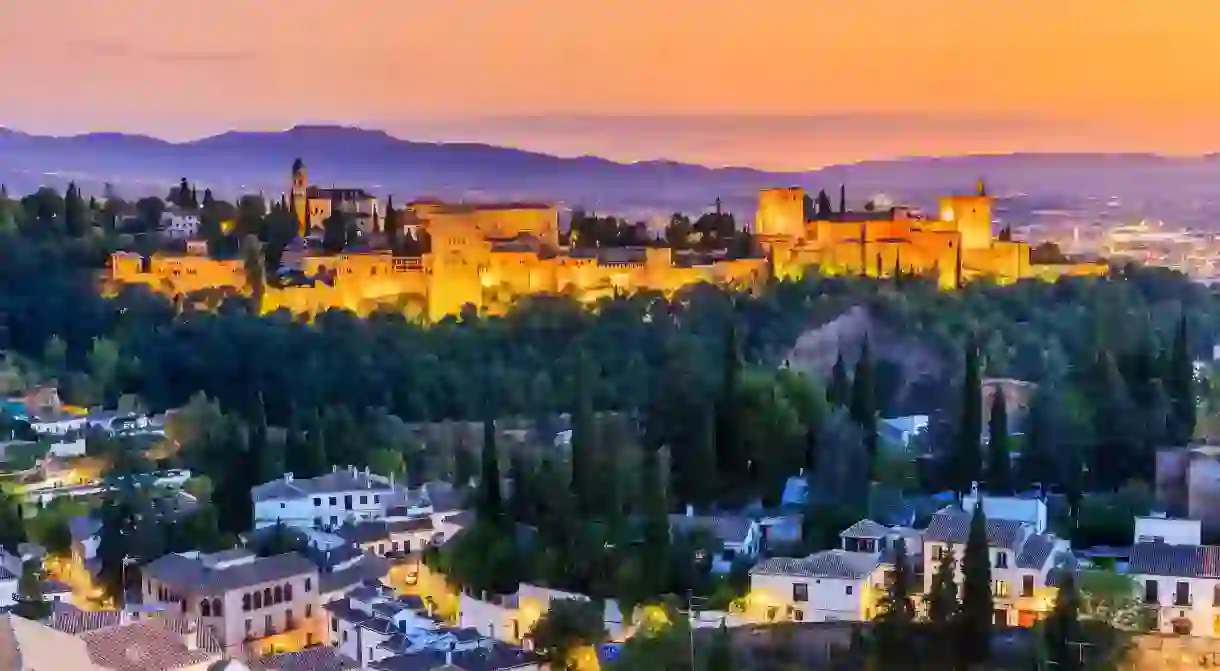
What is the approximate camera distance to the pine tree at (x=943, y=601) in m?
5.47

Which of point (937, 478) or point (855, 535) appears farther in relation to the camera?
point (937, 478)

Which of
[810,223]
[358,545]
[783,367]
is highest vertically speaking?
[810,223]

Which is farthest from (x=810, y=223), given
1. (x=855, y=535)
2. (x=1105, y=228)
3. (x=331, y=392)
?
(x=855, y=535)

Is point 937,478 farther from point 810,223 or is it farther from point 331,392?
point 810,223

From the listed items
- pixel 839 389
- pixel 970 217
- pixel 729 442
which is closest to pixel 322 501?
pixel 729 442

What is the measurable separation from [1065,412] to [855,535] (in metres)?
1.60

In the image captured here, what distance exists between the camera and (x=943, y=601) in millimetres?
5477

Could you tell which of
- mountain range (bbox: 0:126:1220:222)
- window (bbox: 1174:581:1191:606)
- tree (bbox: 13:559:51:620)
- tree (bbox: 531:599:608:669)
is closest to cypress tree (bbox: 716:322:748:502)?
tree (bbox: 531:599:608:669)

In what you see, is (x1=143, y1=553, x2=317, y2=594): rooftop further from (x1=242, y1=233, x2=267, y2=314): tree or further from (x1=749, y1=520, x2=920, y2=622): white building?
(x1=242, y1=233, x2=267, y2=314): tree

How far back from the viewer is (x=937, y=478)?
7.55 metres

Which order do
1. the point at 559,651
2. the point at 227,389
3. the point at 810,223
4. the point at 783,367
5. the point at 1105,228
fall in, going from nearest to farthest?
the point at 559,651, the point at 783,367, the point at 1105,228, the point at 227,389, the point at 810,223

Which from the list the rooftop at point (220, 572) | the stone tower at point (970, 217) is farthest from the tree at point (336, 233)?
the rooftop at point (220, 572)

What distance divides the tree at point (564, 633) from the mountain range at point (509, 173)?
186 inches

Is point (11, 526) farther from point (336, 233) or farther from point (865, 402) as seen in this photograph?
point (336, 233)
